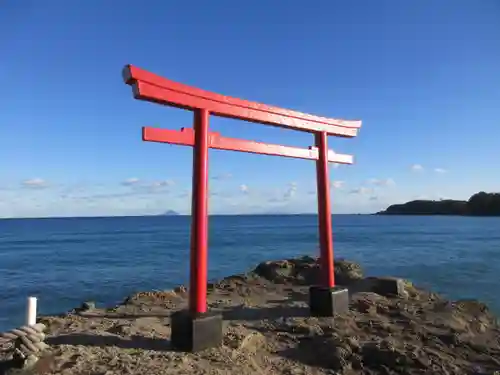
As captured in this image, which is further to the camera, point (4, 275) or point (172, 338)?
point (4, 275)

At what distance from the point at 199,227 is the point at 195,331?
1.13m

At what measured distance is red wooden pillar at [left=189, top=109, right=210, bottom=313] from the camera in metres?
4.70

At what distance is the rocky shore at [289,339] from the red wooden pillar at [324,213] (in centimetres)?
73

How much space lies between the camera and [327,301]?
626 cm

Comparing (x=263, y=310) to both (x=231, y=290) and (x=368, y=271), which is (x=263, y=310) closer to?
(x=231, y=290)

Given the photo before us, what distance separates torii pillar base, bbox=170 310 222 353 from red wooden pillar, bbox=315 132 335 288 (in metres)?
2.41

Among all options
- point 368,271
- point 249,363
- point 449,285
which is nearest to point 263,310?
point 249,363

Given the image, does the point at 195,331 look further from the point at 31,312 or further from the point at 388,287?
the point at 388,287

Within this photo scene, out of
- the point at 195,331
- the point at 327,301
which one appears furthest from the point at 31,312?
the point at 327,301

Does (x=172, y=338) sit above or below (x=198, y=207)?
below

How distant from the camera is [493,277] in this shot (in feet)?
56.2

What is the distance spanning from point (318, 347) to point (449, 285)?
1277 centimetres

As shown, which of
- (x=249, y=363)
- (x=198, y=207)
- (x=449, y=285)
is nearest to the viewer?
(x=249, y=363)

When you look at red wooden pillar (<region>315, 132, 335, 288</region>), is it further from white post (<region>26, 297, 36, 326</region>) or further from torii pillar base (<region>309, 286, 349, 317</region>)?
white post (<region>26, 297, 36, 326</region>)
